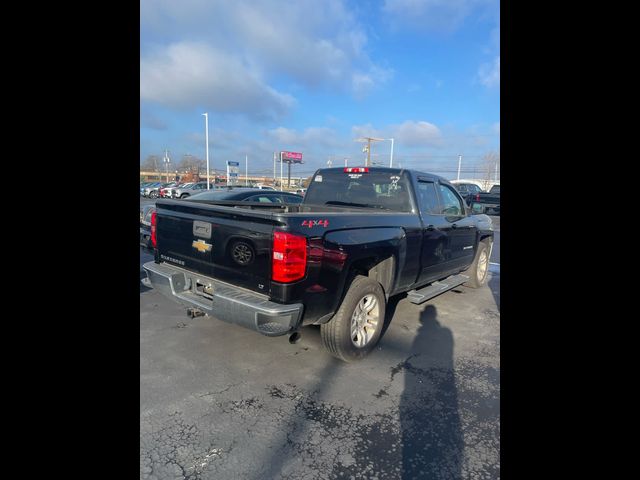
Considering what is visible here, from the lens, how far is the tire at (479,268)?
642 cm

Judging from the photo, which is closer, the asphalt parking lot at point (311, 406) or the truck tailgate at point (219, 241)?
the asphalt parking lot at point (311, 406)

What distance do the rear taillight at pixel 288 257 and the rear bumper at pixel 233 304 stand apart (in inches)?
9.5

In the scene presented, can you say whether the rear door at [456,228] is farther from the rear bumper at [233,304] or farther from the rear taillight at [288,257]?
the rear bumper at [233,304]

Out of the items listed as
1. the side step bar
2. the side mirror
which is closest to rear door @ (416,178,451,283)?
the side step bar

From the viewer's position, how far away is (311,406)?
282cm

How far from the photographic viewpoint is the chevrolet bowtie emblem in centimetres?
334

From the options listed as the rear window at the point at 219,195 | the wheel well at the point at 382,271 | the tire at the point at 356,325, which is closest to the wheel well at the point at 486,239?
the wheel well at the point at 382,271

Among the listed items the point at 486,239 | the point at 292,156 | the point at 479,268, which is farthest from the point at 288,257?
the point at 292,156

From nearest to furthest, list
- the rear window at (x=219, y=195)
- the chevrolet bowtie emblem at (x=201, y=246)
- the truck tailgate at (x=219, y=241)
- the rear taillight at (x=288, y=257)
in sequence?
the rear taillight at (x=288, y=257) → the truck tailgate at (x=219, y=241) → the chevrolet bowtie emblem at (x=201, y=246) → the rear window at (x=219, y=195)

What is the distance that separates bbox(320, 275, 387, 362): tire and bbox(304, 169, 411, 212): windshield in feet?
4.36

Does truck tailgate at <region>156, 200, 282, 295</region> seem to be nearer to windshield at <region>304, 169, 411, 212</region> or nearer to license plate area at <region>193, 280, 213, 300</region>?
license plate area at <region>193, 280, 213, 300</region>

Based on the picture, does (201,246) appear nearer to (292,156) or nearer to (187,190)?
(187,190)
